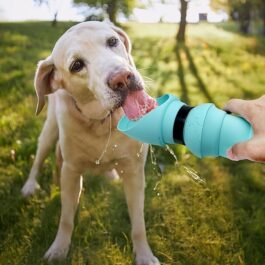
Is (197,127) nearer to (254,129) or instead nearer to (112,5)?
(254,129)

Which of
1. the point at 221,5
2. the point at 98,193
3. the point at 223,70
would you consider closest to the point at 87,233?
the point at 98,193

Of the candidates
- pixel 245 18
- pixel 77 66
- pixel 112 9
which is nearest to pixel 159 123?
pixel 77 66

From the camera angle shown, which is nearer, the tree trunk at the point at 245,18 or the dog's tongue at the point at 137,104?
the dog's tongue at the point at 137,104

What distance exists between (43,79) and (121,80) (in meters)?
0.81

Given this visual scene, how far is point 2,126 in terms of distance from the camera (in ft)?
16.7

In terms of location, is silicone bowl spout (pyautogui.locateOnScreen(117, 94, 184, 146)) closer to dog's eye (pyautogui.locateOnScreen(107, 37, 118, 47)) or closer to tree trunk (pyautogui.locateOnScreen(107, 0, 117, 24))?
dog's eye (pyautogui.locateOnScreen(107, 37, 118, 47))

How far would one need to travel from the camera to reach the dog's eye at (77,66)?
258 centimetres

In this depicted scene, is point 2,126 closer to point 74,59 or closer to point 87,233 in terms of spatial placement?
point 87,233

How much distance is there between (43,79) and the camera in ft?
9.46

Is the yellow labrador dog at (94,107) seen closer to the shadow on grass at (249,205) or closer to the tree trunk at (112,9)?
the shadow on grass at (249,205)

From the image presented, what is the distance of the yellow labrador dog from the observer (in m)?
2.34

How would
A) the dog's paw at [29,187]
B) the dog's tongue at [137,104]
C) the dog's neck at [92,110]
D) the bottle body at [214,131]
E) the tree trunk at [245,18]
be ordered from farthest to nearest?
the tree trunk at [245,18], the dog's paw at [29,187], the dog's neck at [92,110], the dog's tongue at [137,104], the bottle body at [214,131]

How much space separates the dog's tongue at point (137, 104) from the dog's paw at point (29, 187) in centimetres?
187

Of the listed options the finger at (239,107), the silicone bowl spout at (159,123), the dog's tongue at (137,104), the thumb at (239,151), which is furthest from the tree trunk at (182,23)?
the thumb at (239,151)
